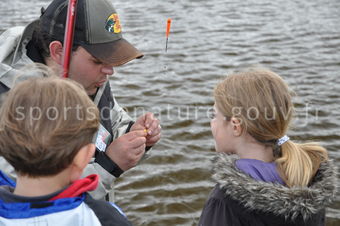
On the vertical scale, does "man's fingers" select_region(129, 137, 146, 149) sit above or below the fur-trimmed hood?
below

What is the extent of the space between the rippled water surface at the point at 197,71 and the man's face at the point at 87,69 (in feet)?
6.34

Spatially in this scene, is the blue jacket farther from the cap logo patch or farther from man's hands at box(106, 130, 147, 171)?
the cap logo patch

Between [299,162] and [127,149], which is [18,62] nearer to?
[127,149]

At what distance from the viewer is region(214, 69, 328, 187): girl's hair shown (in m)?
2.69

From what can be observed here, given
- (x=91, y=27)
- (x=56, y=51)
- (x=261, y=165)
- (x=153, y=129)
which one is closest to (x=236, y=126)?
(x=261, y=165)

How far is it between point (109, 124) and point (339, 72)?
5.60 m

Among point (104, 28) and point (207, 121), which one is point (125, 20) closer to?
point (207, 121)

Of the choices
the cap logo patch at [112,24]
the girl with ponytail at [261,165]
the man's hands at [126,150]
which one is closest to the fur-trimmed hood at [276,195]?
the girl with ponytail at [261,165]

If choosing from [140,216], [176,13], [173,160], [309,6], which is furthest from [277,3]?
[140,216]

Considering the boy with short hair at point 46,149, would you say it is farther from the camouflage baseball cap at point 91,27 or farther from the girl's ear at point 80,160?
the camouflage baseball cap at point 91,27

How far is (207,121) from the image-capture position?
661cm

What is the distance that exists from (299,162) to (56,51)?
1654 mm

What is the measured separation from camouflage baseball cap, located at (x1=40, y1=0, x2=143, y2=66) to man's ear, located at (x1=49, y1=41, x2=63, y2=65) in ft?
0.18

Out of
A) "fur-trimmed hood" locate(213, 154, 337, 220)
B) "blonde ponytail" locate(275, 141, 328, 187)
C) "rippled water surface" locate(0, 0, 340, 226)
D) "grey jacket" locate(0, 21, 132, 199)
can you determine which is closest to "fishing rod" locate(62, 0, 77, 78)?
"grey jacket" locate(0, 21, 132, 199)
